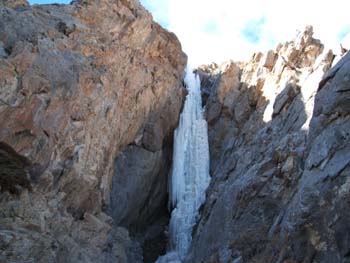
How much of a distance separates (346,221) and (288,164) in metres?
3.61

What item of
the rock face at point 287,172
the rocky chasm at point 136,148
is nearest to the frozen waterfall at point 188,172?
the rocky chasm at point 136,148

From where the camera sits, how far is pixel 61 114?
13773mm

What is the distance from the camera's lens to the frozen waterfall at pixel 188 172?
17.5m

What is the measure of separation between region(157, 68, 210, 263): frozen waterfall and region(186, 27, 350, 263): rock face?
2.81 feet

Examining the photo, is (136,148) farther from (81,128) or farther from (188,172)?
(81,128)

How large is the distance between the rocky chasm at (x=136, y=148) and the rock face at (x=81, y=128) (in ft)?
0.14

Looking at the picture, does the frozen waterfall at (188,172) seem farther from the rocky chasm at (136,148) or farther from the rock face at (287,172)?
the rock face at (287,172)

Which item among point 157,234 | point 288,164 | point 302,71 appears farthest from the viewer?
point 157,234

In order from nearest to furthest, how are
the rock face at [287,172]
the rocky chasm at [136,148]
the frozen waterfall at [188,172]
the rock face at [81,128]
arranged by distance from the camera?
the rock face at [287,172] → the rocky chasm at [136,148] → the rock face at [81,128] → the frozen waterfall at [188,172]

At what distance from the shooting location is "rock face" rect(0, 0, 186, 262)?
1238cm

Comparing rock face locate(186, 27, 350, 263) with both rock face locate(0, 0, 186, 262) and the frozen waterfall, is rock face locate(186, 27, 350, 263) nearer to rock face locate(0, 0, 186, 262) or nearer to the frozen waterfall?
the frozen waterfall

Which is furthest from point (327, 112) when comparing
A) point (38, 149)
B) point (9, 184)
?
point (9, 184)

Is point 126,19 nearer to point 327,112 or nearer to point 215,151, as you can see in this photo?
point 215,151

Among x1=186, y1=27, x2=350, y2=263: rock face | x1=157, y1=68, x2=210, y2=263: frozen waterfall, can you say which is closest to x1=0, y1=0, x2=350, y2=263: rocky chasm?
x1=186, y1=27, x2=350, y2=263: rock face
